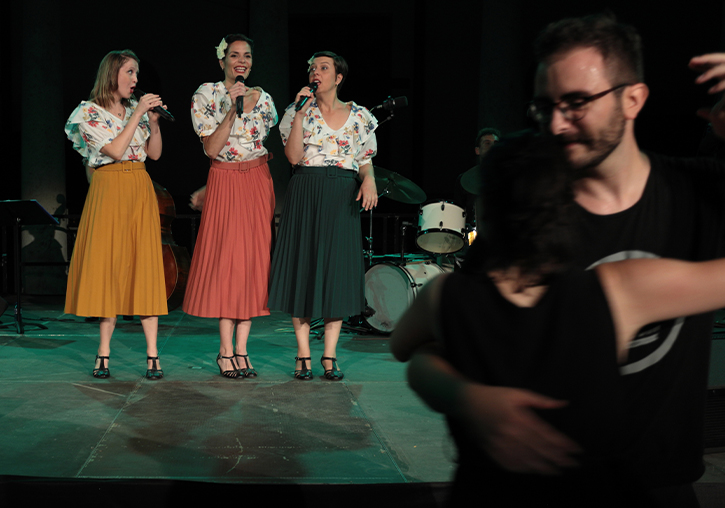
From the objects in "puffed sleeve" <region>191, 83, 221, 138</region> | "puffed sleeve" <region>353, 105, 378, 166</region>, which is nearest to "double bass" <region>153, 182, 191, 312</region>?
"puffed sleeve" <region>191, 83, 221, 138</region>

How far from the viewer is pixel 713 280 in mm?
986

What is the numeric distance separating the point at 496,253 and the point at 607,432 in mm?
284

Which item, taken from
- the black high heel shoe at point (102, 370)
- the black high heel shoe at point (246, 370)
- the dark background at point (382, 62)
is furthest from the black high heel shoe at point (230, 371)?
the dark background at point (382, 62)

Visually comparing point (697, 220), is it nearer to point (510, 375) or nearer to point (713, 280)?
point (713, 280)

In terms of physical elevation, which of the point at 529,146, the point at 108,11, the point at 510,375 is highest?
the point at 108,11

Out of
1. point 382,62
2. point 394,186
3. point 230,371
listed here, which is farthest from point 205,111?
point 382,62

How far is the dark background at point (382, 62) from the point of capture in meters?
10.7

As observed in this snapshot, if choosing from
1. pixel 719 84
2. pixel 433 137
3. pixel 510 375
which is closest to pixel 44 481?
pixel 510 375

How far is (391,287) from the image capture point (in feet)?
19.4

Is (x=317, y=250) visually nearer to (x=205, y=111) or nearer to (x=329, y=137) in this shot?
(x=329, y=137)

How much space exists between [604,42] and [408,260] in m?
5.01

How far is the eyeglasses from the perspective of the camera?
1263 mm

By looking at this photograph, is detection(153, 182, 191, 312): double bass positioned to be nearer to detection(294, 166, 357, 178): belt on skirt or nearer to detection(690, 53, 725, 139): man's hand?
detection(294, 166, 357, 178): belt on skirt

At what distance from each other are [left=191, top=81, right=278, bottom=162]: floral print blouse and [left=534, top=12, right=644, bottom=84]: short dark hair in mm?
2993
